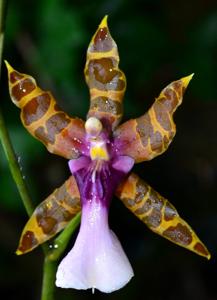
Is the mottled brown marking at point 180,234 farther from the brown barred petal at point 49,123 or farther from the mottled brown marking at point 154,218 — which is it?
the brown barred petal at point 49,123

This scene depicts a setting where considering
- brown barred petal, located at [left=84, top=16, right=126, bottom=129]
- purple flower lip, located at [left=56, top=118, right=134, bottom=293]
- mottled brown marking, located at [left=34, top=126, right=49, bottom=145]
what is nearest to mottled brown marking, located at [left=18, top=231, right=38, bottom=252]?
purple flower lip, located at [left=56, top=118, right=134, bottom=293]

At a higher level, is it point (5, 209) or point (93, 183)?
point (93, 183)

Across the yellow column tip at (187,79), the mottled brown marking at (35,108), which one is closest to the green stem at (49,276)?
the mottled brown marking at (35,108)

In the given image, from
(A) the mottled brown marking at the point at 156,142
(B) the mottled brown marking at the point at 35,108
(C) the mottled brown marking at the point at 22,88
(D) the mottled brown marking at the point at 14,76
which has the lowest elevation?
(A) the mottled brown marking at the point at 156,142

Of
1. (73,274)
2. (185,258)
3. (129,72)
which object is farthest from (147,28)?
(73,274)

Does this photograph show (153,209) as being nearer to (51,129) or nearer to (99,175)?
(99,175)

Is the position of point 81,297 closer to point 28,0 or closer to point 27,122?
point 28,0
